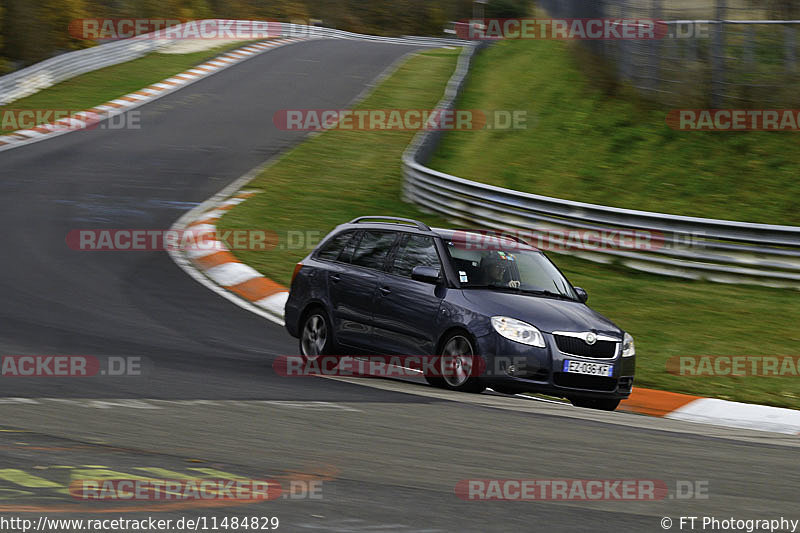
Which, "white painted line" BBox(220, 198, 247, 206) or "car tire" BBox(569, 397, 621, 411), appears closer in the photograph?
"car tire" BBox(569, 397, 621, 411)

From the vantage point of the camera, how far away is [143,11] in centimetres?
4984

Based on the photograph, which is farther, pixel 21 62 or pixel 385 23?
pixel 385 23

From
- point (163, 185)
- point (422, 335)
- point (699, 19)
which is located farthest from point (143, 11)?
point (422, 335)

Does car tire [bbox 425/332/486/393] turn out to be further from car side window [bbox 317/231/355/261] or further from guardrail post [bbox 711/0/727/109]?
guardrail post [bbox 711/0/727/109]

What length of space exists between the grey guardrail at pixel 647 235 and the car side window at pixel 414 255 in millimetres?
6926

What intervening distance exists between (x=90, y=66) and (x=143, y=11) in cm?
1410

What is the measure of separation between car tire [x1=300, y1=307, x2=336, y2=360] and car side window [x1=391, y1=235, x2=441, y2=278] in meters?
0.95

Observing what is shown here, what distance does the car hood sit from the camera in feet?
30.6

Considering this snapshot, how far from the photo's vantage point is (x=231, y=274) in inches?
599

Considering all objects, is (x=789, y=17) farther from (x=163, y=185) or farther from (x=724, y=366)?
(x=163, y=185)

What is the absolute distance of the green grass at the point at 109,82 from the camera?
31422 millimetres

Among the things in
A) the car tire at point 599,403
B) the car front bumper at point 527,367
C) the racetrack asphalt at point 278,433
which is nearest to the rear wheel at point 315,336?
the racetrack asphalt at point 278,433

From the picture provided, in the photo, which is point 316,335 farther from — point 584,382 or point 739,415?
point 739,415

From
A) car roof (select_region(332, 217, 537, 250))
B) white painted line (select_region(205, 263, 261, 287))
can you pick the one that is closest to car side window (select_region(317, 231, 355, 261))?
car roof (select_region(332, 217, 537, 250))
